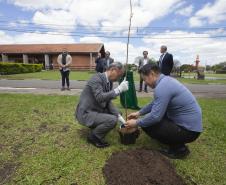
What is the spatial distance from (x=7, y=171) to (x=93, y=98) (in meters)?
1.52

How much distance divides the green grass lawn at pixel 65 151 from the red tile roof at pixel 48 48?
30559mm

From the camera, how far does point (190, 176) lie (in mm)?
2814

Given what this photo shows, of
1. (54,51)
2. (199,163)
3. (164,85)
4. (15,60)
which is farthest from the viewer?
(15,60)

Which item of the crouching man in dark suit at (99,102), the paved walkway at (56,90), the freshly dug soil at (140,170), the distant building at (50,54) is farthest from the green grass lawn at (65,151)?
the distant building at (50,54)

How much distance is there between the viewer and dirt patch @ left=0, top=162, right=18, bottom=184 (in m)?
2.70

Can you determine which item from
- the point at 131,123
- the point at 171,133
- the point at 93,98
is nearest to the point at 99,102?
the point at 93,98

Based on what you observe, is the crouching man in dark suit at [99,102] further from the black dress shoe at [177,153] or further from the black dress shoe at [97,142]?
the black dress shoe at [177,153]

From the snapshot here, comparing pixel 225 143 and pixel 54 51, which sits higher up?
pixel 54 51

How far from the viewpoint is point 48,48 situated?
37.2 meters

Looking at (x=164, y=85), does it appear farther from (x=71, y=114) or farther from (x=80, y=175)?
(x=71, y=114)

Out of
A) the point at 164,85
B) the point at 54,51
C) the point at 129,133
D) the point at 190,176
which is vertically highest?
the point at 54,51

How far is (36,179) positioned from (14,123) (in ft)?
7.33

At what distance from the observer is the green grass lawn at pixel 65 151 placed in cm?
276

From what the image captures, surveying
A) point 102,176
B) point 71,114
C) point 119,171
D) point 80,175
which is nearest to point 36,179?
point 80,175
